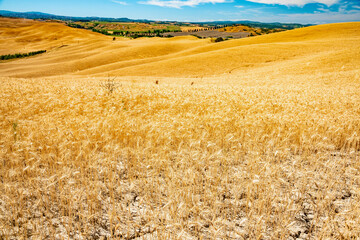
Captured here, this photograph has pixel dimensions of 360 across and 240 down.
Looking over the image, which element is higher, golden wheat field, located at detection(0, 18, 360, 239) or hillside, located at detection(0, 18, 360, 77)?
hillside, located at detection(0, 18, 360, 77)

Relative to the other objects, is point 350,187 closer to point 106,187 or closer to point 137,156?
point 137,156

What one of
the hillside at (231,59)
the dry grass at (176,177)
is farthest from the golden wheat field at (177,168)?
the hillside at (231,59)

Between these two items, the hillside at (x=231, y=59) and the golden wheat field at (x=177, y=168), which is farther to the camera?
the hillside at (x=231, y=59)

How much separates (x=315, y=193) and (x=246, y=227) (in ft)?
5.28

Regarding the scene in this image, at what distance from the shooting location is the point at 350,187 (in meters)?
3.50

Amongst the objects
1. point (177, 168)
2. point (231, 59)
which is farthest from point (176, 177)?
point (231, 59)

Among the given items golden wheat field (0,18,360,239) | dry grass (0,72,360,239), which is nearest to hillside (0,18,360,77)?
golden wheat field (0,18,360,239)

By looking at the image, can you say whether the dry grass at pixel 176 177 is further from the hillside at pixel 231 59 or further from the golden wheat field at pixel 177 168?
the hillside at pixel 231 59

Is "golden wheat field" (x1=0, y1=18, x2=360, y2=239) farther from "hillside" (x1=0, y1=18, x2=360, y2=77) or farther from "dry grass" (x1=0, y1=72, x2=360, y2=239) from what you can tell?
"hillside" (x1=0, y1=18, x2=360, y2=77)

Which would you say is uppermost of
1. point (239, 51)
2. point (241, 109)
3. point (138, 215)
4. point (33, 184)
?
point (239, 51)

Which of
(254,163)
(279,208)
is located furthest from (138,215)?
(254,163)

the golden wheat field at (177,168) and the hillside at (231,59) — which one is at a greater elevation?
the hillside at (231,59)

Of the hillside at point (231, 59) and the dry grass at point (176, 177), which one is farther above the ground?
the hillside at point (231, 59)

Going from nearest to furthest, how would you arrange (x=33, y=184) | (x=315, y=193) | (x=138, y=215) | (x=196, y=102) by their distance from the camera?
(x=138, y=215), (x=33, y=184), (x=315, y=193), (x=196, y=102)
